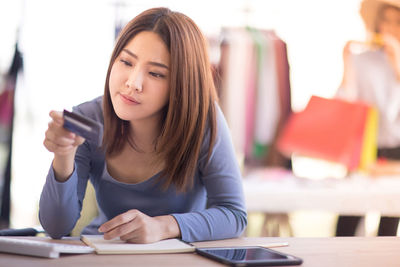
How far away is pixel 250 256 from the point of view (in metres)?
0.95

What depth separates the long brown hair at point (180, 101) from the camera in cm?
124

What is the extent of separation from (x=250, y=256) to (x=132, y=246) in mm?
219

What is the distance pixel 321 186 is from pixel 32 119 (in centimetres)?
157

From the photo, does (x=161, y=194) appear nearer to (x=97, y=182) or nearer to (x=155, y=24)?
(x=97, y=182)

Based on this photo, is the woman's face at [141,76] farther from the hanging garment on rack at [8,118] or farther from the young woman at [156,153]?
the hanging garment on rack at [8,118]

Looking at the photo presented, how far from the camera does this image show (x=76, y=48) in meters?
3.11

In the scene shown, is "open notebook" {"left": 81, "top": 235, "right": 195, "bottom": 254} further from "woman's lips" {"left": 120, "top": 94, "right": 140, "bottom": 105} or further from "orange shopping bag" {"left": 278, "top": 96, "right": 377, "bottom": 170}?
"orange shopping bag" {"left": 278, "top": 96, "right": 377, "bottom": 170}

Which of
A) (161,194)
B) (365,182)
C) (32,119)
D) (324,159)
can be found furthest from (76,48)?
(161,194)

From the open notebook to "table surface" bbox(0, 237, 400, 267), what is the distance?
2 cm

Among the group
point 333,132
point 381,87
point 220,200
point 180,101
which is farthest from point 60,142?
point 381,87

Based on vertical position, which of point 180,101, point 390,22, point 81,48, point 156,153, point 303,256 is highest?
point 390,22

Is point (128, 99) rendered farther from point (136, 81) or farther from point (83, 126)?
point (83, 126)

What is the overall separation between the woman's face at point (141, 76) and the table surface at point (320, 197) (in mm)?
1193

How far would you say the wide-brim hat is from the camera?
2828 millimetres
